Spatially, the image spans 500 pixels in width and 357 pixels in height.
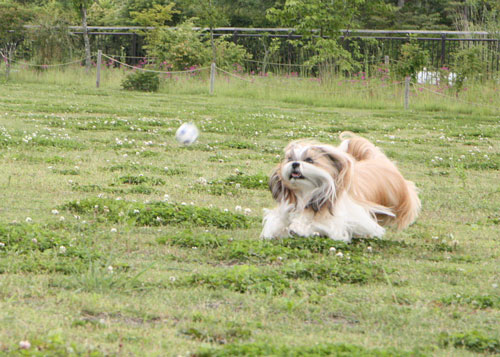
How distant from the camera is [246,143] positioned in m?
12.4

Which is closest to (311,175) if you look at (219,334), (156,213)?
(156,213)

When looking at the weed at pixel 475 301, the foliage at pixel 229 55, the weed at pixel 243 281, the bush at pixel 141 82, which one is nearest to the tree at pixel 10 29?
the bush at pixel 141 82

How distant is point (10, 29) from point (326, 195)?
24.8 metres

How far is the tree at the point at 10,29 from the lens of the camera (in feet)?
91.8

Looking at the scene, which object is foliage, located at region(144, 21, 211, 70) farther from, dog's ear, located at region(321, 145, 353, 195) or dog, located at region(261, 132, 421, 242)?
dog's ear, located at region(321, 145, 353, 195)

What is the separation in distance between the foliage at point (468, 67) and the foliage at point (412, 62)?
0.96 m

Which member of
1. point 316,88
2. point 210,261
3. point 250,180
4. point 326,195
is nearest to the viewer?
point 210,261

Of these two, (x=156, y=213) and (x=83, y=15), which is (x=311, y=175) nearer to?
(x=156, y=213)

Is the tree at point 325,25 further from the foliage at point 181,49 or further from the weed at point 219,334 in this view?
the weed at point 219,334

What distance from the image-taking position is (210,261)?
17.9ft

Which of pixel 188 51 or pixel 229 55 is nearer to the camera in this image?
pixel 188 51

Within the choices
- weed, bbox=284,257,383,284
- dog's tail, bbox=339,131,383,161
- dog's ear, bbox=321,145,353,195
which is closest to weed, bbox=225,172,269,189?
dog's tail, bbox=339,131,383,161

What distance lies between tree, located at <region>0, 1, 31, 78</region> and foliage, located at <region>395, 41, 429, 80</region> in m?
13.6

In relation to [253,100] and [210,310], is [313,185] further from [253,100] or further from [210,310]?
[253,100]
